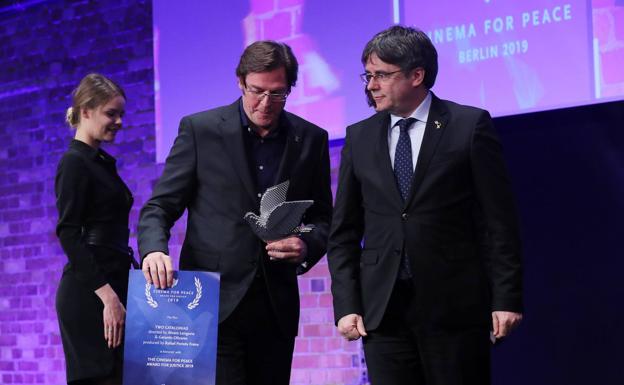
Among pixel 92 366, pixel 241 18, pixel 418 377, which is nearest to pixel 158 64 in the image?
pixel 241 18

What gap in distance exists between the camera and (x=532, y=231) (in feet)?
11.4

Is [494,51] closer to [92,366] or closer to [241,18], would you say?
[241,18]

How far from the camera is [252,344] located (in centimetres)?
243

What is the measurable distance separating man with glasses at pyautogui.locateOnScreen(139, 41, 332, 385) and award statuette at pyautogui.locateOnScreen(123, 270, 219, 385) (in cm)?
22

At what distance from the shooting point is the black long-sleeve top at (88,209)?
2846 mm

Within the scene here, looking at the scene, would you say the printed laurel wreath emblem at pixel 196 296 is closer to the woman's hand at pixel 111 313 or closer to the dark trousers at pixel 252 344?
the dark trousers at pixel 252 344

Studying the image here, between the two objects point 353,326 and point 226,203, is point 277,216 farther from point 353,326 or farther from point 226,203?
point 353,326

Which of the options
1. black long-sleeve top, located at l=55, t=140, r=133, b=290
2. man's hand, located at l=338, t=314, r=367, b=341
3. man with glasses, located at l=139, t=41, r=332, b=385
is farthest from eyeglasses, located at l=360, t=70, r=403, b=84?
black long-sleeve top, located at l=55, t=140, r=133, b=290

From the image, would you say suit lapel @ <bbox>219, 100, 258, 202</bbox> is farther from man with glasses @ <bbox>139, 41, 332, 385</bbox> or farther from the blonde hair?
the blonde hair

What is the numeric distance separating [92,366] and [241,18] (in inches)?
90.8

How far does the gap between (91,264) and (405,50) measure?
49.8 inches

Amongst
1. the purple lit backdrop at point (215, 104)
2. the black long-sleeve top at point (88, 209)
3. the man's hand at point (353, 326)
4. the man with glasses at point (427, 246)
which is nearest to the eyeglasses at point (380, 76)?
the man with glasses at point (427, 246)

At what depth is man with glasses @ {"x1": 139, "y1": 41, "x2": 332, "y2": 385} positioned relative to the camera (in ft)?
7.93

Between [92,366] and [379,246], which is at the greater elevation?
[379,246]
